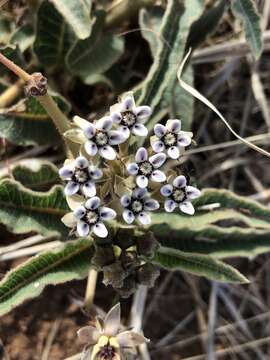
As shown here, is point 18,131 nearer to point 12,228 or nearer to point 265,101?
point 12,228

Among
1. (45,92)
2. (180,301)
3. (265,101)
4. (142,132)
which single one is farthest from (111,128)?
(265,101)

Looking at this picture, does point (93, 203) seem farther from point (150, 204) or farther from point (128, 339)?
point (128, 339)

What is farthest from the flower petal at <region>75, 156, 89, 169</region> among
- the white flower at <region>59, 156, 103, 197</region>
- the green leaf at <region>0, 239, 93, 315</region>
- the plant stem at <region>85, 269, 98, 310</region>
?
the plant stem at <region>85, 269, 98, 310</region>

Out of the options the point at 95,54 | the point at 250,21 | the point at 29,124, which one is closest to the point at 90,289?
the point at 29,124

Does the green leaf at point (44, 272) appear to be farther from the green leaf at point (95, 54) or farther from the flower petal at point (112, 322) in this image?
the green leaf at point (95, 54)

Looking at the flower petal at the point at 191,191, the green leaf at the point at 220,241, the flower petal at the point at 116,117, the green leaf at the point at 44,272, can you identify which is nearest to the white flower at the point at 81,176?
the flower petal at the point at 116,117

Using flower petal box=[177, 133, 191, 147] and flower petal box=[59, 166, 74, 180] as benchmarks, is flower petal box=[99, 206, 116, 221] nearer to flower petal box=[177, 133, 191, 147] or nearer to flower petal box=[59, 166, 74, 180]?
flower petal box=[59, 166, 74, 180]

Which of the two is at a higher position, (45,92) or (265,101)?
(265,101)
